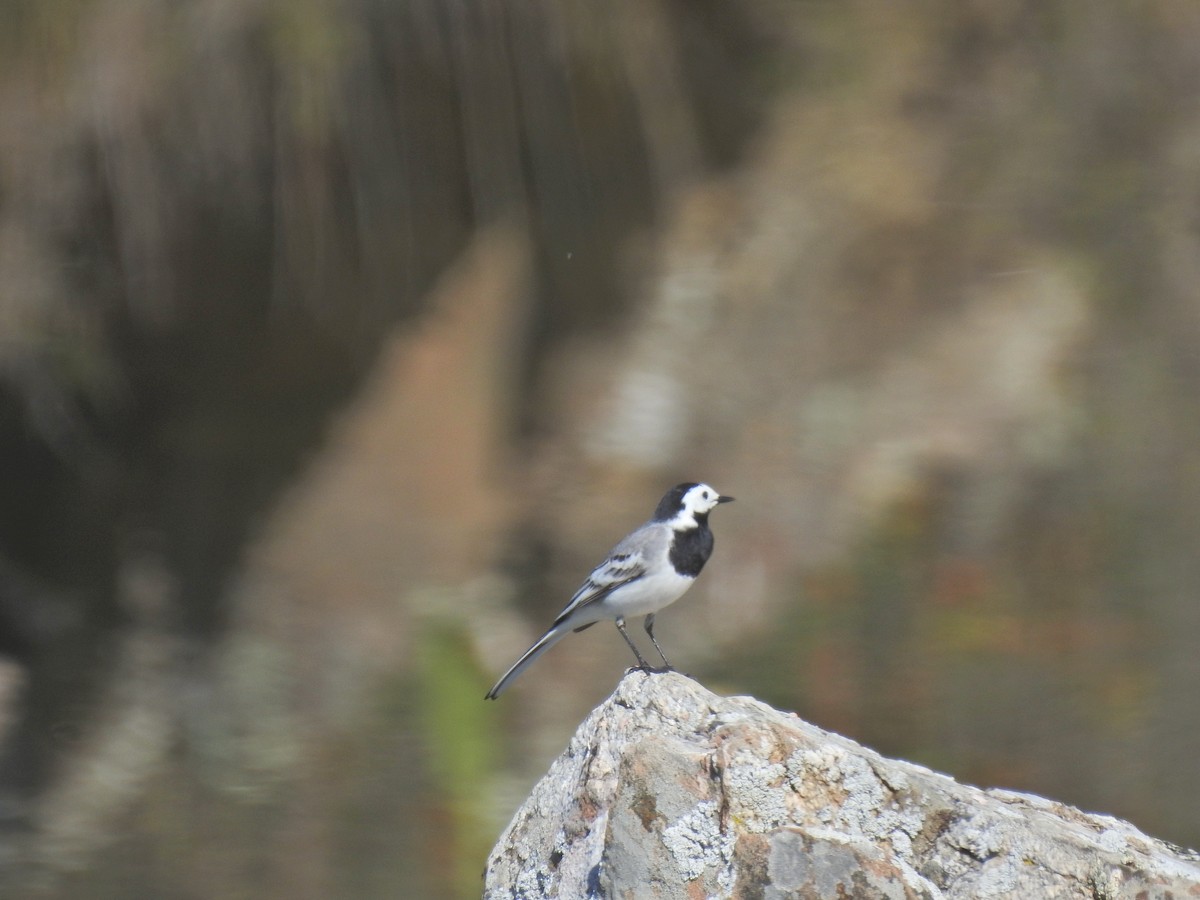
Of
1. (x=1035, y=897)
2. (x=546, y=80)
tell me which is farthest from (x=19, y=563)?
(x=1035, y=897)

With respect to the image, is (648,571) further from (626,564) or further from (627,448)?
(627,448)

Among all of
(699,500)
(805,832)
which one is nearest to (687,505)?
(699,500)

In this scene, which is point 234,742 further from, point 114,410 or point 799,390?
point 799,390

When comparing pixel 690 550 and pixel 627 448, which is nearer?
pixel 690 550

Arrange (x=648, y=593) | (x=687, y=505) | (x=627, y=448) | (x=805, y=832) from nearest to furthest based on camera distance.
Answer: (x=805, y=832)
(x=648, y=593)
(x=687, y=505)
(x=627, y=448)

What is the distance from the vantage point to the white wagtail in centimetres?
365

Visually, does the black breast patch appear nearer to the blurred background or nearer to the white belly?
the white belly

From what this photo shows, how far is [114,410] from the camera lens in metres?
5.24

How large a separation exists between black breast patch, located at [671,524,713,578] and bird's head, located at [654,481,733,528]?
0.05 m

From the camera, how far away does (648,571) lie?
12.0 feet

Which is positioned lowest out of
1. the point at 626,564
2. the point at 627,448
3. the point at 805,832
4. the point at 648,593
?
the point at 805,832

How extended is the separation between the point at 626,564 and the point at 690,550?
0.53 feet

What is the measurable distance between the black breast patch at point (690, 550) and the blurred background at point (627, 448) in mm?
1227

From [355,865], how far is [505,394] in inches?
66.5
